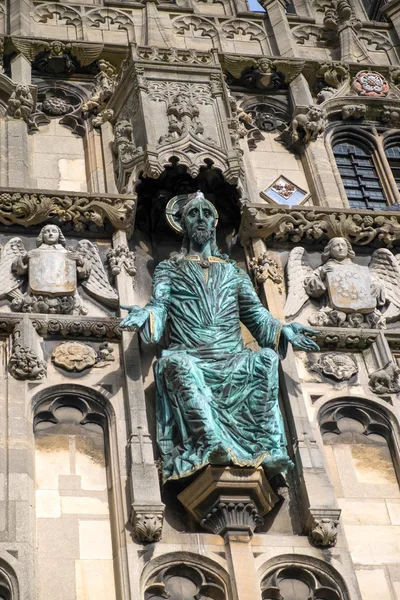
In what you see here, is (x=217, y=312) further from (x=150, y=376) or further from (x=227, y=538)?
(x=227, y=538)

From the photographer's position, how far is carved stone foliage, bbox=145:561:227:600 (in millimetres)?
14102

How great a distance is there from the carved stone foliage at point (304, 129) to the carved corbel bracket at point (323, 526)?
6.90 metres

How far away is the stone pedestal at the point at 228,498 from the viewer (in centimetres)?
1456

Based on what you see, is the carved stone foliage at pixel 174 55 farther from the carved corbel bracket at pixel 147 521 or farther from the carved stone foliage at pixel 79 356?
the carved corbel bracket at pixel 147 521

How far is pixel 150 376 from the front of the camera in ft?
53.4

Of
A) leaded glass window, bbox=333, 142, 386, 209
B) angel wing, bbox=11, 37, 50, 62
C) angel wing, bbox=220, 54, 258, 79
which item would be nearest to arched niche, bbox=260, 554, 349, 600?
leaded glass window, bbox=333, 142, 386, 209

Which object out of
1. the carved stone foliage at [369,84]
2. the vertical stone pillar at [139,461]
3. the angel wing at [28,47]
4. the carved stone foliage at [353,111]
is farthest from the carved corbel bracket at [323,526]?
the angel wing at [28,47]

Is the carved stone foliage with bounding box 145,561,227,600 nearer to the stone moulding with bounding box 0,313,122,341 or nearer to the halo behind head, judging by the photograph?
the stone moulding with bounding box 0,313,122,341

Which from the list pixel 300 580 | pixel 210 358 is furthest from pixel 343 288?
pixel 300 580

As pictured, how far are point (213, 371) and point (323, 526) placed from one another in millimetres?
2118

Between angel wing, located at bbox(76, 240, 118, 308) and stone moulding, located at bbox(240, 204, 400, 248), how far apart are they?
1981 millimetres

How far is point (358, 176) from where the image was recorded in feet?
66.9

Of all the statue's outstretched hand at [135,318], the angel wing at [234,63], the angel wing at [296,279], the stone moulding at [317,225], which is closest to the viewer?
the statue's outstretched hand at [135,318]

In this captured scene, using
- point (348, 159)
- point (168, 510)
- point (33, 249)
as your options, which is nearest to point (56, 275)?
point (33, 249)
